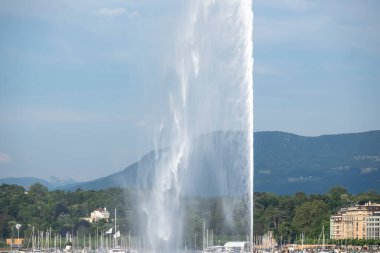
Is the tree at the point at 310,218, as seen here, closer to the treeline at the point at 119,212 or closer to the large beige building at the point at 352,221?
the treeline at the point at 119,212

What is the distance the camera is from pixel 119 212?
→ 143m

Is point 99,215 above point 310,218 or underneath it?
above

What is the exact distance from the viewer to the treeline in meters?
140

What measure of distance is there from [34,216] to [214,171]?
105 m

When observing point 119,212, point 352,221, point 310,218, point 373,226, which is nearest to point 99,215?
point 119,212

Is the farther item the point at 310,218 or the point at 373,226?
the point at 373,226

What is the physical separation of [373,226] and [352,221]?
4.26 metres

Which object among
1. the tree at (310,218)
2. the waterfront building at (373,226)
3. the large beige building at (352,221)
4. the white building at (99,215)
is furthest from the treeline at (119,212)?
the waterfront building at (373,226)

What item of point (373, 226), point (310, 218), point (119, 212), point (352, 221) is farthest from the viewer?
point (373, 226)

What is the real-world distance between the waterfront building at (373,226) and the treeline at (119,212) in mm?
6229

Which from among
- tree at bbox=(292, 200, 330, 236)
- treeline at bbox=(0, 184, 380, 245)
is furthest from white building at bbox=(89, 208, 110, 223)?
tree at bbox=(292, 200, 330, 236)

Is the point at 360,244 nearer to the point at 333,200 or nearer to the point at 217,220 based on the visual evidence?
the point at 217,220

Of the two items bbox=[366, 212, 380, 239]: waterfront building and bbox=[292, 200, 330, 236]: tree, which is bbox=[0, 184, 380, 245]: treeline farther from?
bbox=[366, 212, 380, 239]: waterfront building

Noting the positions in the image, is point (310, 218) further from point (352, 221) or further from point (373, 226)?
point (373, 226)
